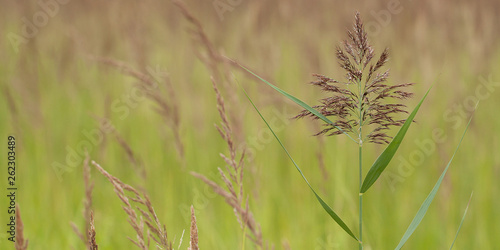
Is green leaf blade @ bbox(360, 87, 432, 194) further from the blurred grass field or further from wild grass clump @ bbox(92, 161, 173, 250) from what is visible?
the blurred grass field

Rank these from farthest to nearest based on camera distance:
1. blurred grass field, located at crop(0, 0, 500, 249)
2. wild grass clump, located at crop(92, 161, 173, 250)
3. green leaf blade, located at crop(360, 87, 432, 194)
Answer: blurred grass field, located at crop(0, 0, 500, 249)
wild grass clump, located at crop(92, 161, 173, 250)
green leaf blade, located at crop(360, 87, 432, 194)

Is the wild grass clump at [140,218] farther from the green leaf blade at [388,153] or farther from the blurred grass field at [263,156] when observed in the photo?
the blurred grass field at [263,156]

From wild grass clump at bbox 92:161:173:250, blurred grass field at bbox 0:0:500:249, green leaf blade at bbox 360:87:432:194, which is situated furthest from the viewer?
blurred grass field at bbox 0:0:500:249

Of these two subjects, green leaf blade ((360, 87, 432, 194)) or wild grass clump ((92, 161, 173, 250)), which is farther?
wild grass clump ((92, 161, 173, 250))

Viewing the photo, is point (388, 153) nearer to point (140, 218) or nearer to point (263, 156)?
point (140, 218)

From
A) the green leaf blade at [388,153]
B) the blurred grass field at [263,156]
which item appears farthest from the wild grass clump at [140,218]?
the blurred grass field at [263,156]

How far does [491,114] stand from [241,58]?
1.60 m

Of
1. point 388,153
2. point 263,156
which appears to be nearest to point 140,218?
point 388,153

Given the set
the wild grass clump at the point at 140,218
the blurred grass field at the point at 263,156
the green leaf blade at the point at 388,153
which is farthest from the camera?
the blurred grass field at the point at 263,156

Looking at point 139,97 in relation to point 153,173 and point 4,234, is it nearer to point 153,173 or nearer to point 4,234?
point 153,173

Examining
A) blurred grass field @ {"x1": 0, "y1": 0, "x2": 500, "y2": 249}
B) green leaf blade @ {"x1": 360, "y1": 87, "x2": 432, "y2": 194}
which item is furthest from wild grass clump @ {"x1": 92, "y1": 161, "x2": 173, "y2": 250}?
blurred grass field @ {"x1": 0, "y1": 0, "x2": 500, "y2": 249}

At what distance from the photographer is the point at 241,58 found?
12.9ft

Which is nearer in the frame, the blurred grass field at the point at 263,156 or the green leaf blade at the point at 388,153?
Result: the green leaf blade at the point at 388,153

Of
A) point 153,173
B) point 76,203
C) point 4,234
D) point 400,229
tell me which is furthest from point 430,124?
point 4,234
